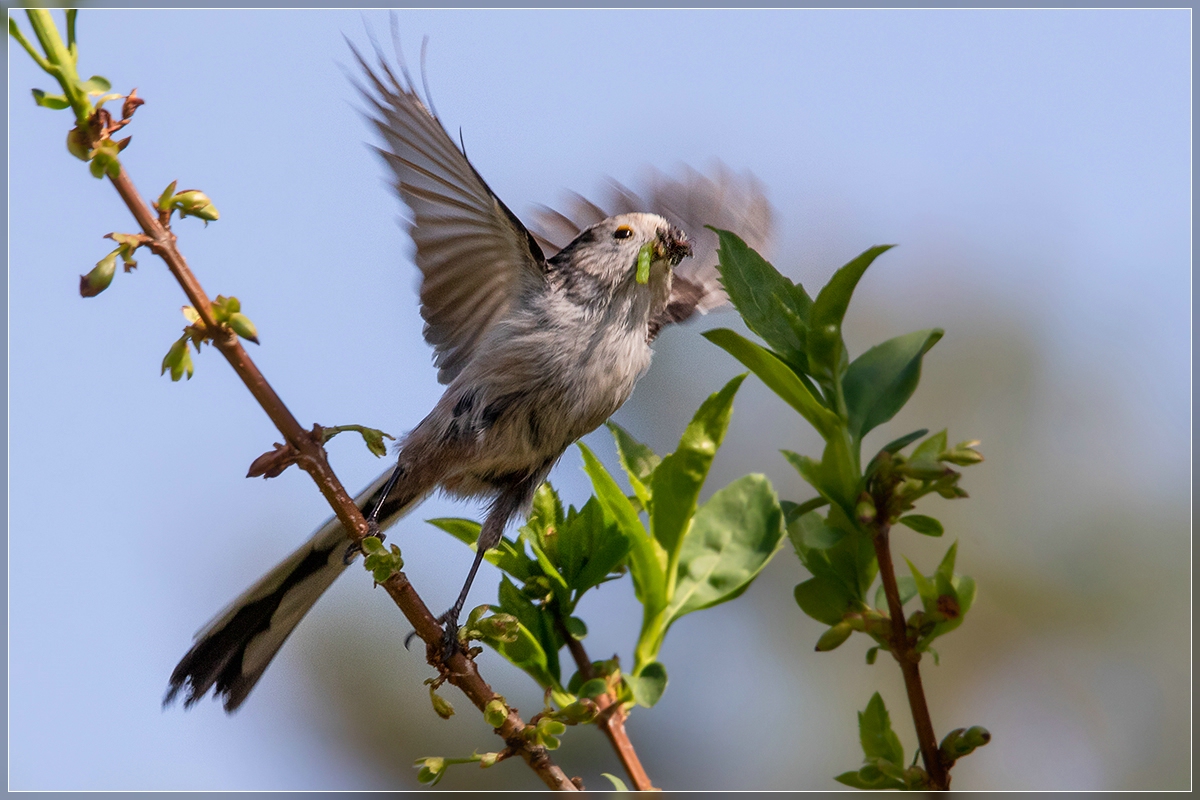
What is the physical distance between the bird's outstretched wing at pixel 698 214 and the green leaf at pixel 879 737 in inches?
100

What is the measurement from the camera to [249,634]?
3.01 meters

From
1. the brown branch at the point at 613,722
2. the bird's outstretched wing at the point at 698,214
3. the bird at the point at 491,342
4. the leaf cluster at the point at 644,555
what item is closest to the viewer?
the brown branch at the point at 613,722

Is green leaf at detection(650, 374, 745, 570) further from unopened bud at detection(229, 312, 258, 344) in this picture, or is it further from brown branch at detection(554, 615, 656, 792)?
unopened bud at detection(229, 312, 258, 344)

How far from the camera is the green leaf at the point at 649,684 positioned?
1568 mm

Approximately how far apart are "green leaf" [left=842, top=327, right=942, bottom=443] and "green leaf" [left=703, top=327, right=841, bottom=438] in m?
0.05

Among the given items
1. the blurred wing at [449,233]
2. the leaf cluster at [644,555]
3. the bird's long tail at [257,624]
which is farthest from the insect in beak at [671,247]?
the leaf cluster at [644,555]

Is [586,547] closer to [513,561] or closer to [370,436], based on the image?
[513,561]

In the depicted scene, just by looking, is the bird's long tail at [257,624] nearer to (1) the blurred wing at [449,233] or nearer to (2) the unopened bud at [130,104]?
(1) the blurred wing at [449,233]

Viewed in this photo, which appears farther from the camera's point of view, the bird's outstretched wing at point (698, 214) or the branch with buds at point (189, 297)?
the bird's outstretched wing at point (698, 214)

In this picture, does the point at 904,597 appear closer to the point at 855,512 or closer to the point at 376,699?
the point at 855,512

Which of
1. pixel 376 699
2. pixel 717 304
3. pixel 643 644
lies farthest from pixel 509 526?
pixel 376 699

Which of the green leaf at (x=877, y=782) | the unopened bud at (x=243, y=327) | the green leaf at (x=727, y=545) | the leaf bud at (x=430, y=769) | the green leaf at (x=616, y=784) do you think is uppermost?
the unopened bud at (x=243, y=327)

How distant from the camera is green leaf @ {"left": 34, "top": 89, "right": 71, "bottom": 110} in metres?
1.46

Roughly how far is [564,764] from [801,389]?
4.42 metres
